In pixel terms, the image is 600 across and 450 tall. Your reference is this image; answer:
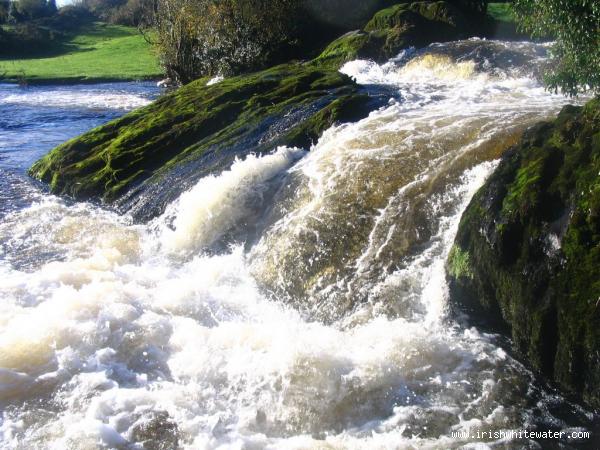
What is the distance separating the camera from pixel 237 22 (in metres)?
24.8

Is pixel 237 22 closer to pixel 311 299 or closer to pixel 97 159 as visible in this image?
pixel 97 159

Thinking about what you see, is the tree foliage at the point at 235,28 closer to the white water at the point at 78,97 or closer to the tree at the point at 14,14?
the white water at the point at 78,97

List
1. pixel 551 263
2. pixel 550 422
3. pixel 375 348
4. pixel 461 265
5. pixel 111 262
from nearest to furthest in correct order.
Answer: pixel 550 422, pixel 551 263, pixel 375 348, pixel 461 265, pixel 111 262

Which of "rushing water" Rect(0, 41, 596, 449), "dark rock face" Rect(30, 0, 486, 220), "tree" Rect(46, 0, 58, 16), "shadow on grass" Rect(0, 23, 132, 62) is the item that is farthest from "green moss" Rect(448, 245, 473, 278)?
"tree" Rect(46, 0, 58, 16)

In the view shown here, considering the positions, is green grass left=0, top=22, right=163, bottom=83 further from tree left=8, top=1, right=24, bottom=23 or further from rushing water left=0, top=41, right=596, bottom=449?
rushing water left=0, top=41, right=596, bottom=449

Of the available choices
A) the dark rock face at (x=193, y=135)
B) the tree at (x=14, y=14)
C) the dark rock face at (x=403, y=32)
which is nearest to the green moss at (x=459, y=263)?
the dark rock face at (x=193, y=135)

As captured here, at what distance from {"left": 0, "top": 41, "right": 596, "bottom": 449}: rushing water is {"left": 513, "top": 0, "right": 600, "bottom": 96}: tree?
1.63 metres

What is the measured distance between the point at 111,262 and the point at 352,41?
50.5ft

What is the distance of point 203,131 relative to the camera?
14992 mm

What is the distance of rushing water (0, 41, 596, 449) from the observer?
592cm

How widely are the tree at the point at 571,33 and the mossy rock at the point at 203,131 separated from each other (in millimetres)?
5178

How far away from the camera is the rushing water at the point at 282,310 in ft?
19.4

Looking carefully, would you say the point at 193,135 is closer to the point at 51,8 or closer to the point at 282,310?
the point at 282,310

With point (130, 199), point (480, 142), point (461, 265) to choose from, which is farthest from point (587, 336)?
point (130, 199)
